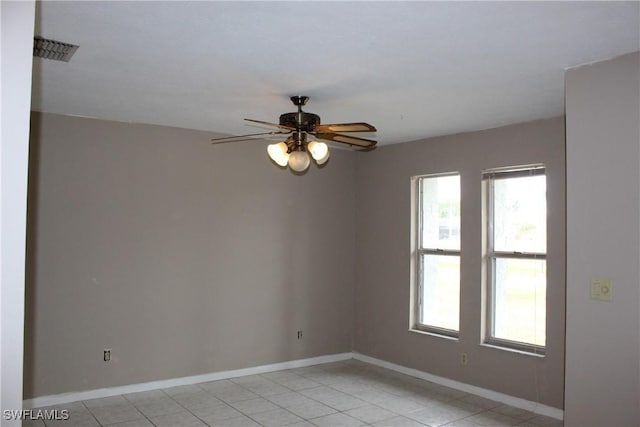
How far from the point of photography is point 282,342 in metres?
5.57

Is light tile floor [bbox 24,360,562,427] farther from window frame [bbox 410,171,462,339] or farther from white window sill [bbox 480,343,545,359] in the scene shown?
window frame [bbox 410,171,462,339]

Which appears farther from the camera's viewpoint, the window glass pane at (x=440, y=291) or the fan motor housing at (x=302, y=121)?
the window glass pane at (x=440, y=291)

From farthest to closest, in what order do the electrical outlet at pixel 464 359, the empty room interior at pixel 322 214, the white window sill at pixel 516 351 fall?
1. the electrical outlet at pixel 464 359
2. the white window sill at pixel 516 351
3. the empty room interior at pixel 322 214

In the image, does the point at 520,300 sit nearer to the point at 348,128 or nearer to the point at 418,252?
the point at 418,252

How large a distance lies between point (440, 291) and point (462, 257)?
0.54 metres

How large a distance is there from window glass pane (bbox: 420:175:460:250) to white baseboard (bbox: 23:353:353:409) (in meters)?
1.80

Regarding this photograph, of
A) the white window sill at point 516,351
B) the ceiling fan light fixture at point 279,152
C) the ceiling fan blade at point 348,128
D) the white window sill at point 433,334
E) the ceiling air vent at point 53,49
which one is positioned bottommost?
the white window sill at point 433,334

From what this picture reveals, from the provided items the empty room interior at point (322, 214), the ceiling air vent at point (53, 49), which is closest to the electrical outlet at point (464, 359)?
the empty room interior at point (322, 214)

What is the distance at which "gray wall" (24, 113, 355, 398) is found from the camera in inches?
172

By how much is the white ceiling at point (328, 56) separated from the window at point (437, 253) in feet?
3.57

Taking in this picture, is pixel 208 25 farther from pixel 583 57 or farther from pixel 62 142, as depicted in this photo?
pixel 62 142

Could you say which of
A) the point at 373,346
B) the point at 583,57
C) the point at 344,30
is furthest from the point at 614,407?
the point at 373,346

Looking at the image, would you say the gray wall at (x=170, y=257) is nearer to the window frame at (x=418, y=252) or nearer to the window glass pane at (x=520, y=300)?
the window frame at (x=418, y=252)

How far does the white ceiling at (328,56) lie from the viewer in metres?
2.31
